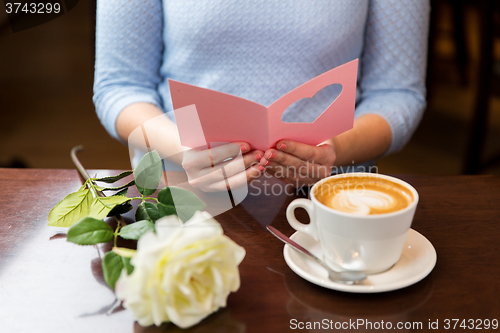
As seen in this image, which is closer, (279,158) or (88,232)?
(88,232)

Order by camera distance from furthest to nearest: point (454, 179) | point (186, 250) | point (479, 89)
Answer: point (479, 89)
point (454, 179)
point (186, 250)

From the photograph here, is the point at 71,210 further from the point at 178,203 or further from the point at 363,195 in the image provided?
the point at 363,195

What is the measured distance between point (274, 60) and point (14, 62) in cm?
214

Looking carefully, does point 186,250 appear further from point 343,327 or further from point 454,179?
point 454,179

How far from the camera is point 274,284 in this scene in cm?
48

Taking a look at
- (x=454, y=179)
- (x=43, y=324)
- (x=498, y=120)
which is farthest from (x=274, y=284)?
(x=498, y=120)

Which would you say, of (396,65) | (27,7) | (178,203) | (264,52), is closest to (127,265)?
(178,203)

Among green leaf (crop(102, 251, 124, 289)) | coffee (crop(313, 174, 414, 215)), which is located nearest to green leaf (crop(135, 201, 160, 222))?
green leaf (crop(102, 251, 124, 289))

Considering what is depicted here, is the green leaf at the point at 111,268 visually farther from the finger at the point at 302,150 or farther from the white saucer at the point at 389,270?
the finger at the point at 302,150

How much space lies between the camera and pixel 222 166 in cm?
72

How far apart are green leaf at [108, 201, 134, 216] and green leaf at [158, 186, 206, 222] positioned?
0.10 meters

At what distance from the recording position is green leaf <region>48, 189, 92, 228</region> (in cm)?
59

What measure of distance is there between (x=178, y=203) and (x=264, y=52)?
0.56m

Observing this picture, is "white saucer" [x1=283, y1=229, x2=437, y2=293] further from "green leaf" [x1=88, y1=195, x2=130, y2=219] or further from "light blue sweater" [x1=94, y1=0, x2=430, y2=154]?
"light blue sweater" [x1=94, y1=0, x2=430, y2=154]
